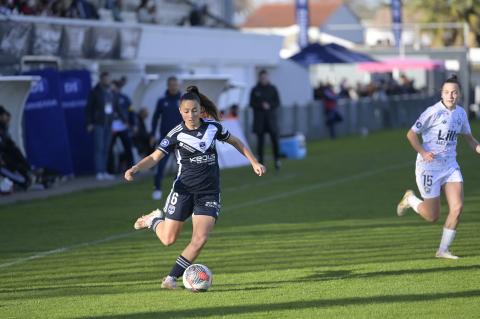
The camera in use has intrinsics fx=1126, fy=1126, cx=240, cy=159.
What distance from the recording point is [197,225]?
9.81 meters

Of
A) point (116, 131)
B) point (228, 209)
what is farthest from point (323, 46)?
point (228, 209)

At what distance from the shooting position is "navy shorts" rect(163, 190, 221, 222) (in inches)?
389

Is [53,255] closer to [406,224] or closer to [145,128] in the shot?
[406,224]

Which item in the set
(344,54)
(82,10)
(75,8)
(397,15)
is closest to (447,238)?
(75,8)

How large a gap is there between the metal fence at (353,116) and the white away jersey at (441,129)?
63.7ft

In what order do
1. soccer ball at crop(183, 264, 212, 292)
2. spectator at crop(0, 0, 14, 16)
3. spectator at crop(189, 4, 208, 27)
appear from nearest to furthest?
soccer ball at crop(183, 264, 212, 292) < spectator at crop(0, 0, 14, 16) < spectator at crop(189, 4, 208, 27)

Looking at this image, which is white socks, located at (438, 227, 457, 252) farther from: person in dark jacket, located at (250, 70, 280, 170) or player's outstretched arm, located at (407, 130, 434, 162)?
person in dark jacket, located at (250, 70, 280, 170)

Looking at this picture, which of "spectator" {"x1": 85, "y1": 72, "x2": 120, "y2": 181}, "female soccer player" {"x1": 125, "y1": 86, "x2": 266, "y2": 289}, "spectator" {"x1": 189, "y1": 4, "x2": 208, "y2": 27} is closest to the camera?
"female soccer player" {"x1": 125, "y1": 86, "x2": 266, "y2": 289}

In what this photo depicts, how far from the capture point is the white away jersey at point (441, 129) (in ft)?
37.7

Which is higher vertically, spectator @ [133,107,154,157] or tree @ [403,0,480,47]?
tree @ [403,0,480,47]

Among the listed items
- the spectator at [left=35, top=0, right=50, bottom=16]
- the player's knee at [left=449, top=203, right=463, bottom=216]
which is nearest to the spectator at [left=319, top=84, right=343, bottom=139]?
the spectator at [left=35, top=0, right=50, bottom=16]

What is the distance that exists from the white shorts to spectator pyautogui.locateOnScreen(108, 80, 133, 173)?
11614 millimetres

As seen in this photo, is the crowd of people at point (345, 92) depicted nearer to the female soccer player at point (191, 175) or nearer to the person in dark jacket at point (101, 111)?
the person in dark jacket at point (101, 111)

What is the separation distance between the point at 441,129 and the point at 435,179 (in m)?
0.51
